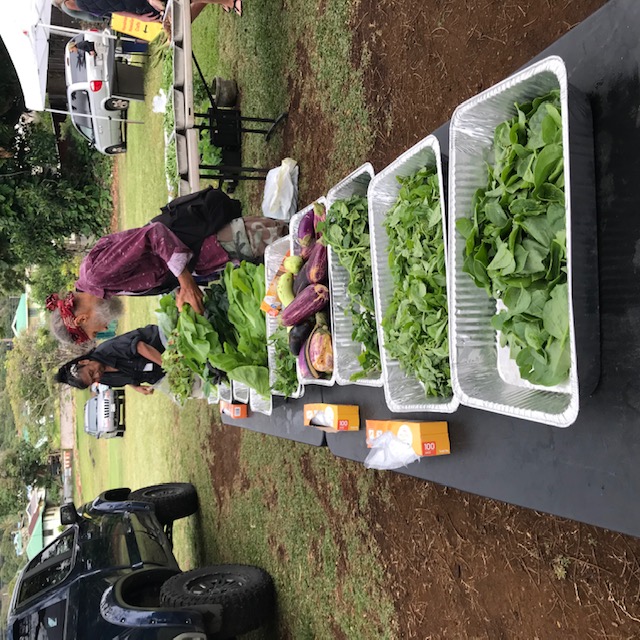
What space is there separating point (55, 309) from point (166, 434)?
15.2 feet

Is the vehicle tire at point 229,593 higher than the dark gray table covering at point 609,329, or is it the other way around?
the dark gray table covering at point 609,329

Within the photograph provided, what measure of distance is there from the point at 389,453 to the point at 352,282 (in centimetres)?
71

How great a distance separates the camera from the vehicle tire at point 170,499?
552 centimetres

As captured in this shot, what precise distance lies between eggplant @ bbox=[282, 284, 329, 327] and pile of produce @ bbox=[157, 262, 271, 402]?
0.60m

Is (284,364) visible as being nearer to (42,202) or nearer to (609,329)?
(609,329)

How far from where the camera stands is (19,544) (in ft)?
63.5

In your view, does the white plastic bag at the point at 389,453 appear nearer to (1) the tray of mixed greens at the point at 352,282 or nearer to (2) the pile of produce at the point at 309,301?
(1) the tray of mixed greens at the point at 352,282

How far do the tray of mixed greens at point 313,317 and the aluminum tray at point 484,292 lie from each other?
92cm

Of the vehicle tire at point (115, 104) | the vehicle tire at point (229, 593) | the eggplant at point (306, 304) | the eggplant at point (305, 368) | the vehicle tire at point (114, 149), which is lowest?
the vehicle tire at point (229, 593)

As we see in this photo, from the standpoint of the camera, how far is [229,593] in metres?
3.68

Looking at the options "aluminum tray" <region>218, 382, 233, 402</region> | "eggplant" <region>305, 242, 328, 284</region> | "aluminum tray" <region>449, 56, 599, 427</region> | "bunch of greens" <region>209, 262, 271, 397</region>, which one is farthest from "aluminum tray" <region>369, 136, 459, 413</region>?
"aluminum tray" <region>218, 382, 233, 402</region>

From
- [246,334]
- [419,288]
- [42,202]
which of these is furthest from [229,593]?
[42,202]

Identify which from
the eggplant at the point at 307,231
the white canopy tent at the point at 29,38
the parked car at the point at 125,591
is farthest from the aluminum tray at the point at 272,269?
the white canopy tent at the point at 29,38

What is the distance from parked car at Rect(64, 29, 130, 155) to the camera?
782 centimetres
